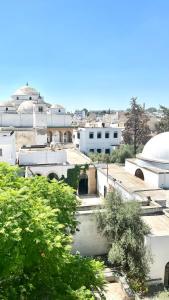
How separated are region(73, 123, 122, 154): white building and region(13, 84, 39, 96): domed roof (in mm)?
15956

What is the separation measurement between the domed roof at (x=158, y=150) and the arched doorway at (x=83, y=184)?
20.8 ft

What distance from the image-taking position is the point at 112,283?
15.3 m

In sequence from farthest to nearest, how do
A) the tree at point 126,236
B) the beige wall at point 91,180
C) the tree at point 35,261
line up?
1. the beige wall at point 91,180
2. the tree at point 126,236
3. the tree at point 35,261

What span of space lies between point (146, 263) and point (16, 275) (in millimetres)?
8469

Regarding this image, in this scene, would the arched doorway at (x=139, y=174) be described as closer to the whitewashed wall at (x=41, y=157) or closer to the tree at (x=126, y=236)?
the whitewashed wall at (x=41, y=157)

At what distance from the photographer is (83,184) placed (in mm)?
31156

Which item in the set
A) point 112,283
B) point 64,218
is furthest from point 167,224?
point 64,218

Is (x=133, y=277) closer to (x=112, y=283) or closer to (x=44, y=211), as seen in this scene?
(x=112, y=283)

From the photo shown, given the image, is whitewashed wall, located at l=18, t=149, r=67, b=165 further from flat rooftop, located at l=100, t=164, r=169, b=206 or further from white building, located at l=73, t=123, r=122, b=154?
white building, located at l=73, t=123, r=122, b=154

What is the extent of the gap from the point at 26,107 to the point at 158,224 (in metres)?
42.2

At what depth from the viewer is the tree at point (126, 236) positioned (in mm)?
15203

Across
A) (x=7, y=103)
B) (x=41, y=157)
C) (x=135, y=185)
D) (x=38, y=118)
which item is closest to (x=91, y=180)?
(x=41, y=157)

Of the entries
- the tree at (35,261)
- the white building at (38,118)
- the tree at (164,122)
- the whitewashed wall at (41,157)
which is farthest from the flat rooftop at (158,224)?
the tree at (164,122)

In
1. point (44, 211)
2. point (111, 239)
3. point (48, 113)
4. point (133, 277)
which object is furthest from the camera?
point (48, 113)
